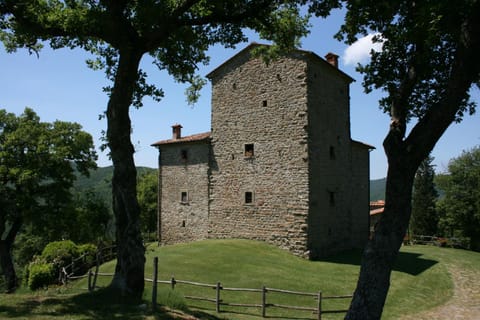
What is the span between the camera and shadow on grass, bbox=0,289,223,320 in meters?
8.09

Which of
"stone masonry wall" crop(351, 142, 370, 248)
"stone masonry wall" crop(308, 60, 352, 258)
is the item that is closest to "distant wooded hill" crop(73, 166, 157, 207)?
"stone masonry wall" crop(308, 60, 352, 258)

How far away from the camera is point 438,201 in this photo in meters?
42.7

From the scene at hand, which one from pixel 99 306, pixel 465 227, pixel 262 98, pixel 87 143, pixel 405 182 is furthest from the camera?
pixel 465 227

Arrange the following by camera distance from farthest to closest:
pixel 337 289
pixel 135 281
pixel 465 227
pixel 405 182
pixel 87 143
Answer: pixel 465 227 < pixel 87 143 < pixel 337 289 < pixel 135 281 < pixel 405 182

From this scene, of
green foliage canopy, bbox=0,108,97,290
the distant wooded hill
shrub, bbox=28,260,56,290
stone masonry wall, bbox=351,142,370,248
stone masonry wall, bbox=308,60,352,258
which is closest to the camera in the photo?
shrub, bbox=28,260,56,290

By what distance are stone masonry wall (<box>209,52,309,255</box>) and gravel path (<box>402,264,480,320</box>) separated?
701 centimetres

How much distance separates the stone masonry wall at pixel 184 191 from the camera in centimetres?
2445

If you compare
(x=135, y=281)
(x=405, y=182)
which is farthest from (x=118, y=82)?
(x=405, y=182)

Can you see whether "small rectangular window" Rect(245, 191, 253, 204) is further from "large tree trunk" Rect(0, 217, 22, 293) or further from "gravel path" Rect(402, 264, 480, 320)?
"large tree trunk" Rect(0, 217, 22, 293)

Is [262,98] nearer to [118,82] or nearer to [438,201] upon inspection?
[118,82]

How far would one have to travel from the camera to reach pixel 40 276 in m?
17.2

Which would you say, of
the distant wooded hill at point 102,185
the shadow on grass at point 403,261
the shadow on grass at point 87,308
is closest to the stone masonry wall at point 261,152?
the shadow on grass at point 403,261

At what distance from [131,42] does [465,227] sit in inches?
1543

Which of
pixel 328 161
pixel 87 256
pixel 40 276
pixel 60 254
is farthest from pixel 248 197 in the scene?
pixel 40 276
